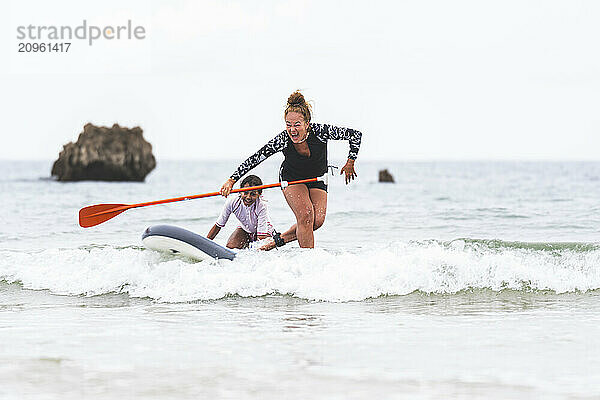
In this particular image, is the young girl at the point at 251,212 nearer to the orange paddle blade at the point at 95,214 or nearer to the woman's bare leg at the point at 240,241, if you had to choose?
the woman's bare leg at the point at 240,241

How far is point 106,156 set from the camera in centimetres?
4212

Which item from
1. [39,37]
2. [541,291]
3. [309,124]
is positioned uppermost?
[39,37]

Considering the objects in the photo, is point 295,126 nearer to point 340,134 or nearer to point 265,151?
point 265,151

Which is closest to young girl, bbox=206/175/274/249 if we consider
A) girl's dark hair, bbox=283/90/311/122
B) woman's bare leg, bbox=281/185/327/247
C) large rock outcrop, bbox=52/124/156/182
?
woman's bare leg, bbox=281/185/327/247

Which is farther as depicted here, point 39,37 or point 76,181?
point 76,181

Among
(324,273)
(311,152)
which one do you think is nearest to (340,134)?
(311,152)

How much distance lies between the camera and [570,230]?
1232 centimetres

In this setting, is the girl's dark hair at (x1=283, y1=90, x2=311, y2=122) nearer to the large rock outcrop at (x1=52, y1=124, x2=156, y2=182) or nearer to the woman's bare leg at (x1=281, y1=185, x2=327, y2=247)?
the woman's bare leg at (x1=281, y1=185, x2=327, y2=247)

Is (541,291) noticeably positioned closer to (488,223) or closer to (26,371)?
(26,371)

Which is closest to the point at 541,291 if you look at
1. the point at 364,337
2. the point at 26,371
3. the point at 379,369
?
the point at 364,337

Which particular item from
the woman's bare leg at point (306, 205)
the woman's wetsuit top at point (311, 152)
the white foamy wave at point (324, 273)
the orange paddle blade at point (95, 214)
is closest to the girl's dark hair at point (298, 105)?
the woman's wetsuit top at point (311, 152)

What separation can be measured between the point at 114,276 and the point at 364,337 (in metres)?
3.53

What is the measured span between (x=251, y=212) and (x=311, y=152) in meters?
1.09

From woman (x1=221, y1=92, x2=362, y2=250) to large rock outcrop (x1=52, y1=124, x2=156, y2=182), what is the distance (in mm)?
36058
